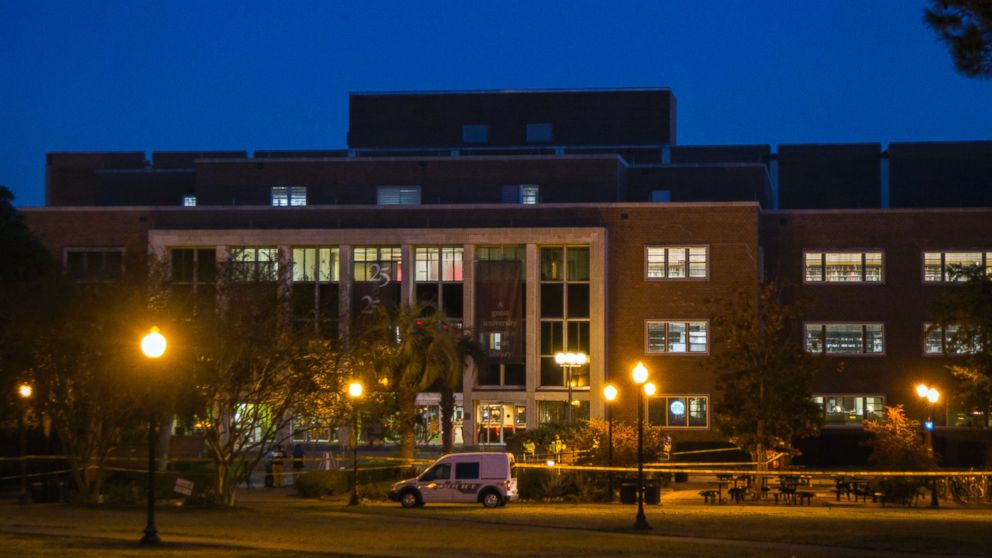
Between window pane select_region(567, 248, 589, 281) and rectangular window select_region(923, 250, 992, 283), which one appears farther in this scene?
window pane select_region(567, 248, 589, 281)

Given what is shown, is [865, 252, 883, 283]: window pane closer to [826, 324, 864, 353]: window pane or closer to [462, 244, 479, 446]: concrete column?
[826, 324, 864, 353]: window pane

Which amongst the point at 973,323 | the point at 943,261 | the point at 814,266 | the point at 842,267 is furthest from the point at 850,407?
the point at 973,323

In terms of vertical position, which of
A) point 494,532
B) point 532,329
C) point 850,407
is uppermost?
point 532,329

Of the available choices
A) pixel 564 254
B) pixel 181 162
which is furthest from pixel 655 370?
pixel 181 162

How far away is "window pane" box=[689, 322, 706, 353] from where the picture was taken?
66.1m

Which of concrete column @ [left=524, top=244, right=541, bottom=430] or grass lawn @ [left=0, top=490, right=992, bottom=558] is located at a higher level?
concrete column @ [left=524, top=244, right=541, bottom=430]

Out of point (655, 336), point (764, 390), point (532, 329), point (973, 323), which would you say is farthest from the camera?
A: point (532, 329)

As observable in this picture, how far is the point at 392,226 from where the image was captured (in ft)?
229

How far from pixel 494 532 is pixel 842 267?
4587 centimetres

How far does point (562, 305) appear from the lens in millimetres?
67625

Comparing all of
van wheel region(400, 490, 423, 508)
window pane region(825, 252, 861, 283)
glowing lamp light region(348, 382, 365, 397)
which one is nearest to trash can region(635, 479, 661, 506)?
van wheel region(400, 490, 423, 508)

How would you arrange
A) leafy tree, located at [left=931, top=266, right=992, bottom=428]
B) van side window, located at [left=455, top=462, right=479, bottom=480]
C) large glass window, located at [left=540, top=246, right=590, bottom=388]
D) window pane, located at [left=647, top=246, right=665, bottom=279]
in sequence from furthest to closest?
1. large glass window, located at [left=540, top=246, right=590, bottom=388]
2. window pane, located at [left=647, top=246, right=665, bottom=279]
3. leafy tree, located at [left=931, top=266, right=992, bottom=428]
4. van side window, located at [left=455, top=462, right=479, bottom=480]

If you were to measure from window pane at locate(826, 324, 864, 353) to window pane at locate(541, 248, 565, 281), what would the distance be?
14752 mm

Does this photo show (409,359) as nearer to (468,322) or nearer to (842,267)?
(468,322)
